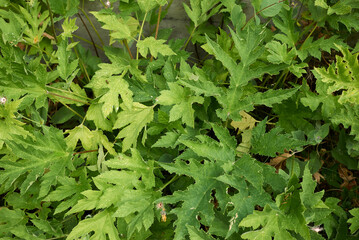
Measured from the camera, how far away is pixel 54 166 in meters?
1.61

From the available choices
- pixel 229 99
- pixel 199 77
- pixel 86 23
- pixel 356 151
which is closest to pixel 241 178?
pixel 229 99

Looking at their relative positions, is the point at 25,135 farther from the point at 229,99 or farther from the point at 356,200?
the point at 356,200

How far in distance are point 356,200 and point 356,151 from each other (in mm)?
327

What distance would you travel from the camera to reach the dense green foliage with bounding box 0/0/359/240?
142 cm

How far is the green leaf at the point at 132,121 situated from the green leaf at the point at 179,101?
0.54 feet

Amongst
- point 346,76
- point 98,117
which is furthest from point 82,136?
point 346,76

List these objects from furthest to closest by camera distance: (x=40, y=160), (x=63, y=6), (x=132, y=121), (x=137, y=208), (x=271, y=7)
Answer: (x=63, y=6), (x=271, y=7), (x=132, y=121), (x=40, y=160), (x=137, y=208)

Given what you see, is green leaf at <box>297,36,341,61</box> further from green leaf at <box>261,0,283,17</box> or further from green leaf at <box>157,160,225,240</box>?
green leaf at <box>157,160,225,240</box>

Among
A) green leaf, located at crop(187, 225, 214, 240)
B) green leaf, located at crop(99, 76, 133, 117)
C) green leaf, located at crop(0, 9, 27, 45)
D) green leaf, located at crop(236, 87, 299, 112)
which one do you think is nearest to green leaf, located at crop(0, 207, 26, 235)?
green leaf, located at crop(99, 76, 133, 117)

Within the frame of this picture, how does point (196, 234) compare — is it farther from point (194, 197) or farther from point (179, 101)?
point (179, 101)

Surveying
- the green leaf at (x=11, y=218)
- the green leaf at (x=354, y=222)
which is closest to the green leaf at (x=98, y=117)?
the green leaf at (x=11, y=218)

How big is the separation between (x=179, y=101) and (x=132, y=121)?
0.28 m

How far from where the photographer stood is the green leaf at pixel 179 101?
1577 mm

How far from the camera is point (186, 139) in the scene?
1641 millimetres
